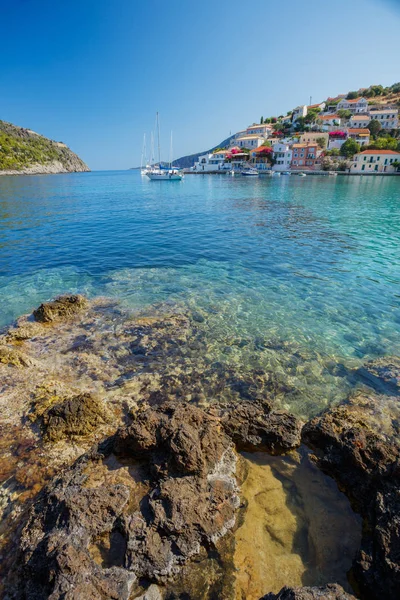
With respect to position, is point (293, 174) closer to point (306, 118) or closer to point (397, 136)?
point (397, 136)

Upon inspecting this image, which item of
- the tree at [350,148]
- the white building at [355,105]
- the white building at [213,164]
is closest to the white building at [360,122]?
the white building at [355,105]

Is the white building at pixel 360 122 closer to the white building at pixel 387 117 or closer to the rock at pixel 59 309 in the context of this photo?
the white building at pixel 387 117

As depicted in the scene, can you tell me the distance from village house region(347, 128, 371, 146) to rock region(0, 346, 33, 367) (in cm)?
13187

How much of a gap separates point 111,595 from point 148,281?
39.9ft

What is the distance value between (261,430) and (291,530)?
1692mm

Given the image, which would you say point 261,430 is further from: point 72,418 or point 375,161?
point 375,161

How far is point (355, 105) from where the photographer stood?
135m

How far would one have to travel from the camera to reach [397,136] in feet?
363

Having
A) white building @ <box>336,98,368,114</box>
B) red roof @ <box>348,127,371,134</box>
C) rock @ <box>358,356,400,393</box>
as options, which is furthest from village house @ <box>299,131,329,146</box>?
rock @ <box>358,356,400,393</box>

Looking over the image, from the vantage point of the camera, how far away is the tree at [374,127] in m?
113

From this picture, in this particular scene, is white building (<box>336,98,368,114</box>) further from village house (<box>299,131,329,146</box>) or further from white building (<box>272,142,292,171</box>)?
white building (<box>272,142,292,171</box>)

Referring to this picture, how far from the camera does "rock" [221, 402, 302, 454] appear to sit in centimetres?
566

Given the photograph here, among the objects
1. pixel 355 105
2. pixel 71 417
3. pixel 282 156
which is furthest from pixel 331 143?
pixel 71 417

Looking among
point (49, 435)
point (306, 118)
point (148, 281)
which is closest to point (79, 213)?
point (148, 281)
